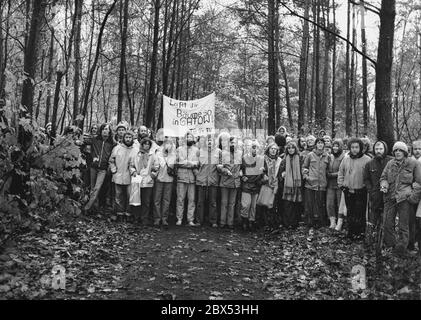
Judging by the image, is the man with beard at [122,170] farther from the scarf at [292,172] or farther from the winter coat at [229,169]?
the scarf at [292,172]

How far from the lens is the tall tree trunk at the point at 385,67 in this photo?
7.96 meters

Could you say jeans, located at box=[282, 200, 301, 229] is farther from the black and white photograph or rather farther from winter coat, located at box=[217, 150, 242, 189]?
winter coat, located at box=[217, 150, 242, 189]

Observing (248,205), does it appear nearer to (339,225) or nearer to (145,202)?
(339,225)

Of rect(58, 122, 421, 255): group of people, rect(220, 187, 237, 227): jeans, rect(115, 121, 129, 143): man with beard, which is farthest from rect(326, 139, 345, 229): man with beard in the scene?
rect(115, 121, 129, 143): man with beard

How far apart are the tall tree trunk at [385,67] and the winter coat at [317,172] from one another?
1.84 meters

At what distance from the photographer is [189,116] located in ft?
38.8

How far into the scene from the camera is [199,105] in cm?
1178

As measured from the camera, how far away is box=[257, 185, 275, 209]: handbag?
1038 cm

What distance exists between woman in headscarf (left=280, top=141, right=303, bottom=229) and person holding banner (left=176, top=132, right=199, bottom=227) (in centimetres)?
223

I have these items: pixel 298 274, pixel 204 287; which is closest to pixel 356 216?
pixel 298 274

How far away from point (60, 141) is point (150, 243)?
302 centimetres

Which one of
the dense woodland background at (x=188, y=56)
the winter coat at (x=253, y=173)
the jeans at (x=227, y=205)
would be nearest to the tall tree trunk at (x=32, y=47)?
the dense woodland background at (x=188, y=56)

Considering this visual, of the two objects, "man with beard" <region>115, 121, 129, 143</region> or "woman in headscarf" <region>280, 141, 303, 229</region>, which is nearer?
"woman in headscarf" <region>280, 141, 303, 229</region>
